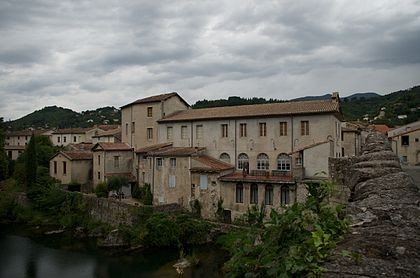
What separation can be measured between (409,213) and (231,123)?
2777 cm

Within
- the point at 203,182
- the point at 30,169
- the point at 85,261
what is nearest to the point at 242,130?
the point at 203,182

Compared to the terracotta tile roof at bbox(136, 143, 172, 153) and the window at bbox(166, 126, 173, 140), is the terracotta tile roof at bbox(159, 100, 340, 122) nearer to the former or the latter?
the window at bbox(166, 126, 173, 140)

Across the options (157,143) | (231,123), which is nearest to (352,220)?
(231,123)

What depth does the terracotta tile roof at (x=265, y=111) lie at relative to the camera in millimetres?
28328

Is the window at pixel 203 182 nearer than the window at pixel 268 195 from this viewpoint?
No

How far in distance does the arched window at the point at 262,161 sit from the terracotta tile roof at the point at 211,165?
220 cm

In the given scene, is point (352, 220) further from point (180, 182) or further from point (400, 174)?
point (180, 182)

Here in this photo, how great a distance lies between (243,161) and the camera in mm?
31078

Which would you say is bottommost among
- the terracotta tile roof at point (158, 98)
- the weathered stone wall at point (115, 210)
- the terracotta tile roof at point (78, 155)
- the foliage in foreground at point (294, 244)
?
the weathered stone wall at point (115, 210)

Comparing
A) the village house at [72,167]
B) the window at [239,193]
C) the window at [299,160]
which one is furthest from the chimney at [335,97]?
the village house at [72,167]

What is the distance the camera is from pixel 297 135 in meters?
28.7

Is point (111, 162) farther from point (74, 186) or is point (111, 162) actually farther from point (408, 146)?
point (408, 146)

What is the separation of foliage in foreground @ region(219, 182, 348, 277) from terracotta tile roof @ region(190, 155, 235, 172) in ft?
78.9

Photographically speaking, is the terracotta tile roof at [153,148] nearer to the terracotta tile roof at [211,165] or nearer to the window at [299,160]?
the terracotta tile roof at [211,165]
